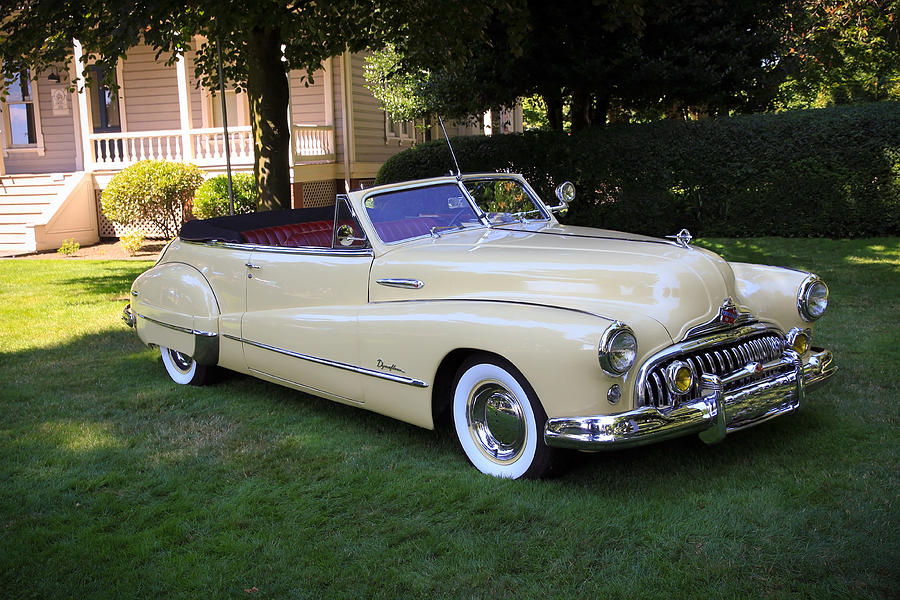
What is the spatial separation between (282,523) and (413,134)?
19.8 metres

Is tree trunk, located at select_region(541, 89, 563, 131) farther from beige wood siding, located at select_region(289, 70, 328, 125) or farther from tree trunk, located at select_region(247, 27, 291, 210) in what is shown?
beige wood siding, located at select_region(289, 70, 328, 125)

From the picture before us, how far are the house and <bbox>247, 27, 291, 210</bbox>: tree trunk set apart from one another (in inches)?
224

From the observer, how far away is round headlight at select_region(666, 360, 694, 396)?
3.75m

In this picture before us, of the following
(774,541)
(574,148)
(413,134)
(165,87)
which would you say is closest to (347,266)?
(774,541)

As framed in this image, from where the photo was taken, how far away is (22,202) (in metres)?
17.1

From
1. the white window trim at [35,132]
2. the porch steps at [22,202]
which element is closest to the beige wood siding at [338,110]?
the porch steps at [22,202]

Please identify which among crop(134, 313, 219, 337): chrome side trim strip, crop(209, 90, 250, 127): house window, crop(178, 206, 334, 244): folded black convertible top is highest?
crop(209, 90, 250, 127): house window

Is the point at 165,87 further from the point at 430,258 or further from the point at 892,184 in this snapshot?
the point at 430,258

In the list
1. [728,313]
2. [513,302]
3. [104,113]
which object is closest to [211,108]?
[104,113]

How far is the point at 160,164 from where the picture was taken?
16.1 meters

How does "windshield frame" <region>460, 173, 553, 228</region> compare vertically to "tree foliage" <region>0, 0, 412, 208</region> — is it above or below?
Answer: below

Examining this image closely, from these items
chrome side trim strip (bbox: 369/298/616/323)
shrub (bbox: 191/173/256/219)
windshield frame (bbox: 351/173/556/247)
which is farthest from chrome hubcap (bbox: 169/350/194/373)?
shrub (bbox: 191/173/256/219)

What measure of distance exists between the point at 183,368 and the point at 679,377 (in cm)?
406

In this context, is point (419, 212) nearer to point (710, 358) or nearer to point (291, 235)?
point (291, 235)
